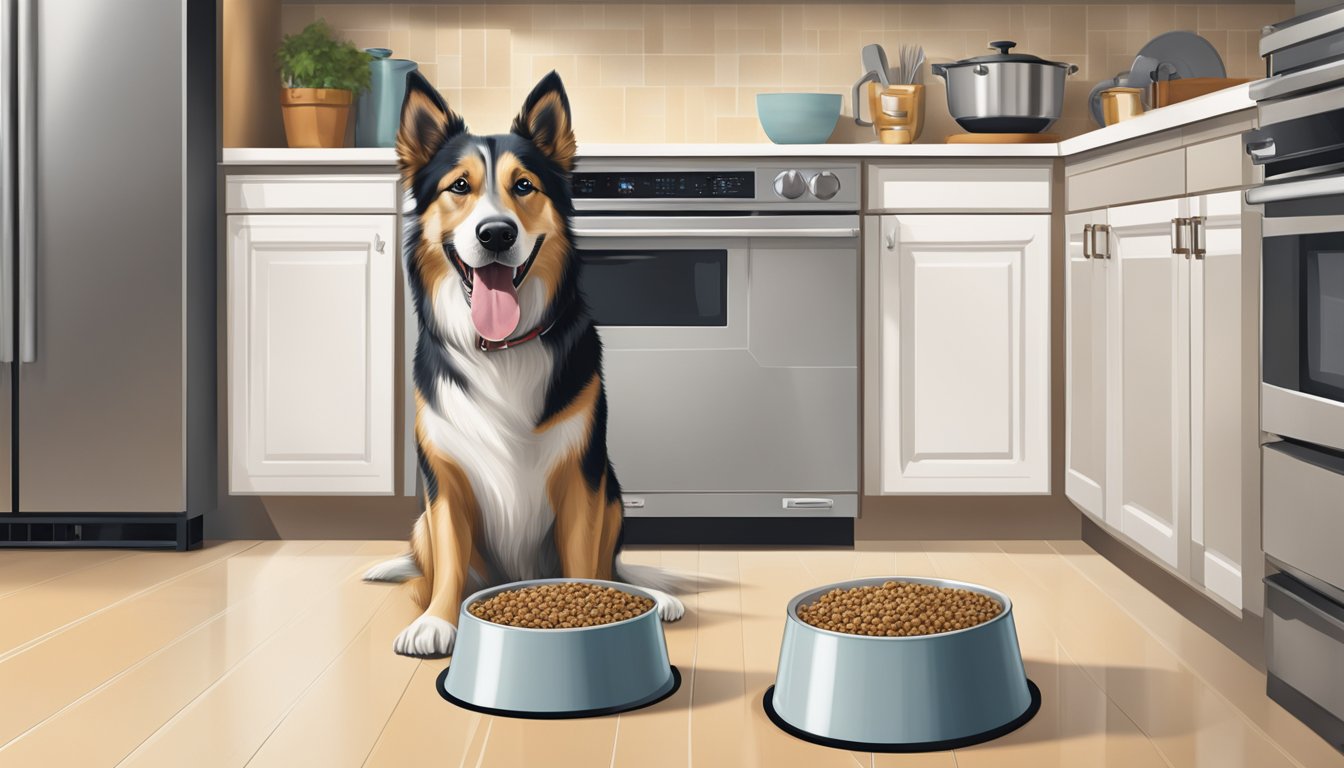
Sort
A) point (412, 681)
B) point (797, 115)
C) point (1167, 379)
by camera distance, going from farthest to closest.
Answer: point (797, 115) → point (1167, 379) → point (412, 681)

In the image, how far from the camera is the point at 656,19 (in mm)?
3611

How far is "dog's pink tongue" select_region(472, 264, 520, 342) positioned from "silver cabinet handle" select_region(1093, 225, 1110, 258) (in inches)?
54.6

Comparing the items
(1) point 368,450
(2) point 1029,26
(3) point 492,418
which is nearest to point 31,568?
(1) point 368,450

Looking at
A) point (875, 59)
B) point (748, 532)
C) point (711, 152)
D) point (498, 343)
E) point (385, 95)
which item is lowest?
point (748, 532)

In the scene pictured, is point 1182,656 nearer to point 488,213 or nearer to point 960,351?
point 960,351

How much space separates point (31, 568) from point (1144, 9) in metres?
3.47

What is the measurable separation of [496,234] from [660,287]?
0.95 meters

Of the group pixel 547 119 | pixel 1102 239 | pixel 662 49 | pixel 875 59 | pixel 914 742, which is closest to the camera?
pixel 914 742

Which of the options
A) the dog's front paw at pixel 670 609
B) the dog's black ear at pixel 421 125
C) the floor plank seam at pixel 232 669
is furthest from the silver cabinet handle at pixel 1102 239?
the floor plank seam at pixel 232 669

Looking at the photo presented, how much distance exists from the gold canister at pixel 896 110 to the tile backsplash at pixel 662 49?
0.28 meters

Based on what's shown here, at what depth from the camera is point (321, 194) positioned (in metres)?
3.07

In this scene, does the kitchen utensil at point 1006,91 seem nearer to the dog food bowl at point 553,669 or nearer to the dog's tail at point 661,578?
the dog's tail at point 661,578

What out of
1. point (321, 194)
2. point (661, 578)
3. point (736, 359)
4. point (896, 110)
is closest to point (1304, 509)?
point (661, 578)

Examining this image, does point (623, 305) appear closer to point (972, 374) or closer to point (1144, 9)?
point (972, 374)
